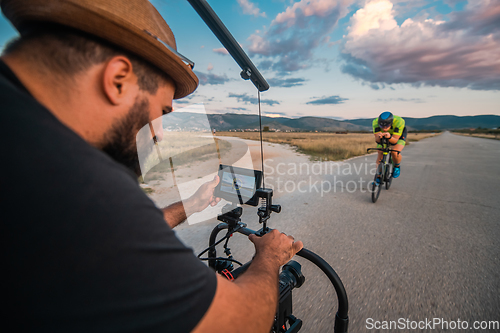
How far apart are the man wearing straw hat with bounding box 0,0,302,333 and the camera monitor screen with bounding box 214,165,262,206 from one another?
704 mm

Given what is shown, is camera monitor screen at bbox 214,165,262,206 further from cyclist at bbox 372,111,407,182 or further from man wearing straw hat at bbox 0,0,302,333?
cyclist at bbox 372,111,407,182

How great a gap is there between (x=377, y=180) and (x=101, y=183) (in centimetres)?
547

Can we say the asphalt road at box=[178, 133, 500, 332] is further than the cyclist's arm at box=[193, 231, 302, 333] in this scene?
Yes

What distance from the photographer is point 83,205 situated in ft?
1.52

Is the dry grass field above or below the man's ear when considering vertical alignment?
below

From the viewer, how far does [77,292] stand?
437 millimetres

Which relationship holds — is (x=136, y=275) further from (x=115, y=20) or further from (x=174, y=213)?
(x=174, y=213)

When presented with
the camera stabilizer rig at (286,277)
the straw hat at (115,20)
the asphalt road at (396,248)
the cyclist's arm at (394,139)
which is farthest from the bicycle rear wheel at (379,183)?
the straw hat at (115,20)

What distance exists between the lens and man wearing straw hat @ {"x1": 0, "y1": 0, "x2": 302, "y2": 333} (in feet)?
1.43

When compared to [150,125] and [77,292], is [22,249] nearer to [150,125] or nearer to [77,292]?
→ [77,292]

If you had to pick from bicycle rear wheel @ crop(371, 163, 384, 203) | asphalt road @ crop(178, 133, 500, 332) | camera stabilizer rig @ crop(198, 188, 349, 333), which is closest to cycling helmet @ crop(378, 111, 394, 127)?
bicycle rear wheel @ crop(371, 163, 384, 203)

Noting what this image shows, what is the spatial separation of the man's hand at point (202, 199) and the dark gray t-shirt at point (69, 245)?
120cm

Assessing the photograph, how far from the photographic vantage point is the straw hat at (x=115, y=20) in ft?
1.96

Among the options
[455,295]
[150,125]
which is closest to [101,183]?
[150,125]
